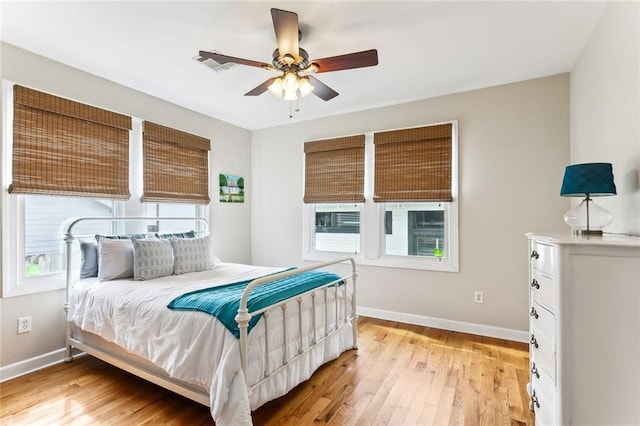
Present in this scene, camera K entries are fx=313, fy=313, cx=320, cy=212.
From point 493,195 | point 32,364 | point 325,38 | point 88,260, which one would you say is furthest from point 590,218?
point 32,364

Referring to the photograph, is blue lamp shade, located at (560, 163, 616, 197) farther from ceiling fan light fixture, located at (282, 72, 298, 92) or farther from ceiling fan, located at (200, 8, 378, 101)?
ceiling fan light fixture, located at (282, 72, 298, 92)

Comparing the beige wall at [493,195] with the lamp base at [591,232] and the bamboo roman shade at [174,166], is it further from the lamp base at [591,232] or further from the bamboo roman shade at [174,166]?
the bamboo roman shade at [174,166]

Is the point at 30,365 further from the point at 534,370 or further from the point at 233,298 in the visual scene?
the point at 534,370

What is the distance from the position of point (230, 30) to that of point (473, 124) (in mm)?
2526

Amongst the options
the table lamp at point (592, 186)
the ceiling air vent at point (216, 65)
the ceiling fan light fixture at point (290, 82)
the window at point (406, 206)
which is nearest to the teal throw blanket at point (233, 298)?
the ceiling fan light fixture at point (290, 82)

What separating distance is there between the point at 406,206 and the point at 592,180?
2102mm

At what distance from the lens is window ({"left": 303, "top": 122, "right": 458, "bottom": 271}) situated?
341 cm

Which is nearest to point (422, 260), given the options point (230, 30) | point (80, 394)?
point (230, 30)

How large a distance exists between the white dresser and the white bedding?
1469 mm

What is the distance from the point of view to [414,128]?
140 inches

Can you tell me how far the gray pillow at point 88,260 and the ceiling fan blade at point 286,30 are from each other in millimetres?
2337

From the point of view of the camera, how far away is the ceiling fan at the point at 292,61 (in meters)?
1.82

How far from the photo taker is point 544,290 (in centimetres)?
161

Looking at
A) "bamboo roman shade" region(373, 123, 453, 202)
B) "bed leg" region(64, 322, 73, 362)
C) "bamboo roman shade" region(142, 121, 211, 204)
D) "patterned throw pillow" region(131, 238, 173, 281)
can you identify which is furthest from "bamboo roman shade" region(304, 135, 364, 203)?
"bed leg" region(64, 322, 73, 362)
